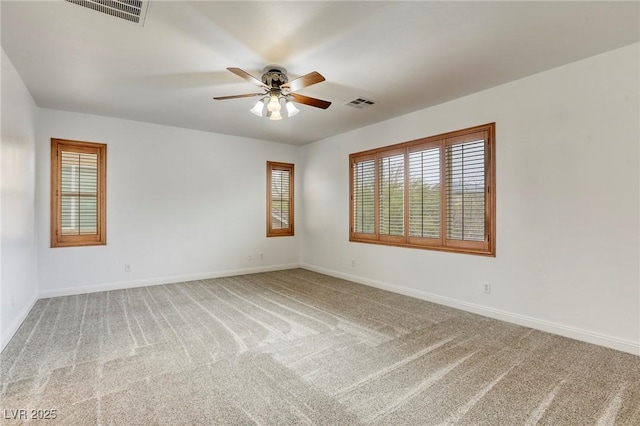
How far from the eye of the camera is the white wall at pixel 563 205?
287cm

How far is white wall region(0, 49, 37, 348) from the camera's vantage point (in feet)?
9.84

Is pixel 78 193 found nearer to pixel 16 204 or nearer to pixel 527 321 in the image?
pixel 16 204

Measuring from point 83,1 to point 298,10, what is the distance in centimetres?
156

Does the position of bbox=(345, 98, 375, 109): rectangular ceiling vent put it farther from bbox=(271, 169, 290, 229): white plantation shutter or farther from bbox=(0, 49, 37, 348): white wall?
bbox=(0, 49, 37, 348): white wall

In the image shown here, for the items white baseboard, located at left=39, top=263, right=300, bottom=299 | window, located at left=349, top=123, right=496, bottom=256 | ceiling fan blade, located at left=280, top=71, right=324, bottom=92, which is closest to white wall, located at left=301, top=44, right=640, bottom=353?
window, located at left=349, top=123, right=496, bottom=256

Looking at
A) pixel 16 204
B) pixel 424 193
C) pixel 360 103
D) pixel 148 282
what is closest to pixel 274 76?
pixel 360 103

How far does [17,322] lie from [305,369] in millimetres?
3257

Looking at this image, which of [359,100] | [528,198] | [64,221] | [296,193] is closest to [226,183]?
[296,193]

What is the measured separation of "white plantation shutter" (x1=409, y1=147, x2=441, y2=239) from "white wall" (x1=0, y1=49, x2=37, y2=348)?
4.73 m

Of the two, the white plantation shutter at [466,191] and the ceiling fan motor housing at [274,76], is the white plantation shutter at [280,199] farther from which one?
the white plantation shutter at [466,191]

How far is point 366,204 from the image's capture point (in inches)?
219

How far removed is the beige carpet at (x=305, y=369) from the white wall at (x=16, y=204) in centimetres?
30

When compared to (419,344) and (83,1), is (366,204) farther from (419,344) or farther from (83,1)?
(83,1)

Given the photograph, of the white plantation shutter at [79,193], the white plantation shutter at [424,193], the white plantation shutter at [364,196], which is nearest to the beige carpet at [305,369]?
the white plantation shutter at [424,193]
